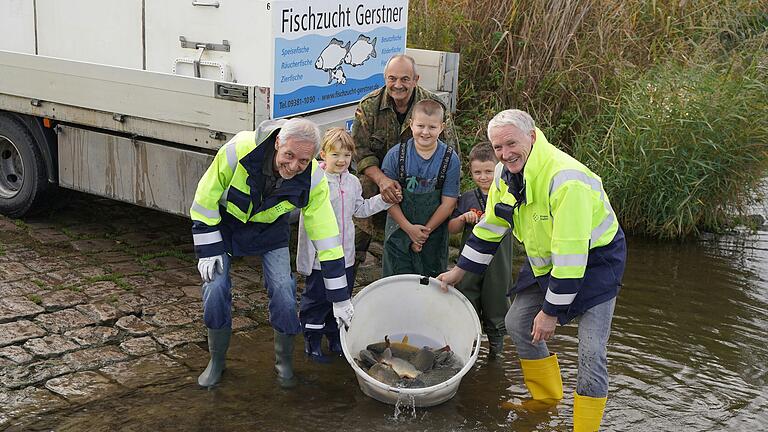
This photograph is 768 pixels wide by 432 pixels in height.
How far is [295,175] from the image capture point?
510cm

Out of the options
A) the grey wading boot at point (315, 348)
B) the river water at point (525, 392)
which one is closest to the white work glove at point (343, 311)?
the river water at point (525, 392)

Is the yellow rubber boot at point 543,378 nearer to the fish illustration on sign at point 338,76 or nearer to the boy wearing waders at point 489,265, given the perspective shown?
the boy wearing waders at point 489,265

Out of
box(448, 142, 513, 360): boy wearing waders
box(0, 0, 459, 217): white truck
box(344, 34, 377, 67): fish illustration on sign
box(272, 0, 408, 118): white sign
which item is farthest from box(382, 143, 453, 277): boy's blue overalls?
box(344, 34, 377, 67): fish illustration on sign

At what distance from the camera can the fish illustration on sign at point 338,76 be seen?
7207mm

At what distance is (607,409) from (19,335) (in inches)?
141

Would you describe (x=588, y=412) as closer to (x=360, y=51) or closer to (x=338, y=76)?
(x=338, y=76)

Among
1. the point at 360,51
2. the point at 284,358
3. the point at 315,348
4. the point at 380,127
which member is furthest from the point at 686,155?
the point at 284,358

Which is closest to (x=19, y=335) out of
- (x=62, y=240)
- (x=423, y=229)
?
(x=62, y=240)

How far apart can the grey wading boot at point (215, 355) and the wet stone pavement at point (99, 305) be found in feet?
0.49

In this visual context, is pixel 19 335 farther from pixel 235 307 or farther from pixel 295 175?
pixel 295 175

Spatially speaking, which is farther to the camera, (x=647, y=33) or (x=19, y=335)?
(x=647, y=33)

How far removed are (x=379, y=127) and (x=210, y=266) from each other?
170 cm

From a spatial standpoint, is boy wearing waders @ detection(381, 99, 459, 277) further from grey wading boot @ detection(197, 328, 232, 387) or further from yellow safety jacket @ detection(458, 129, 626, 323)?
grey wading boot @ detection(197, 328, 232, 387)

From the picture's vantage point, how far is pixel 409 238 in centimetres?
602
